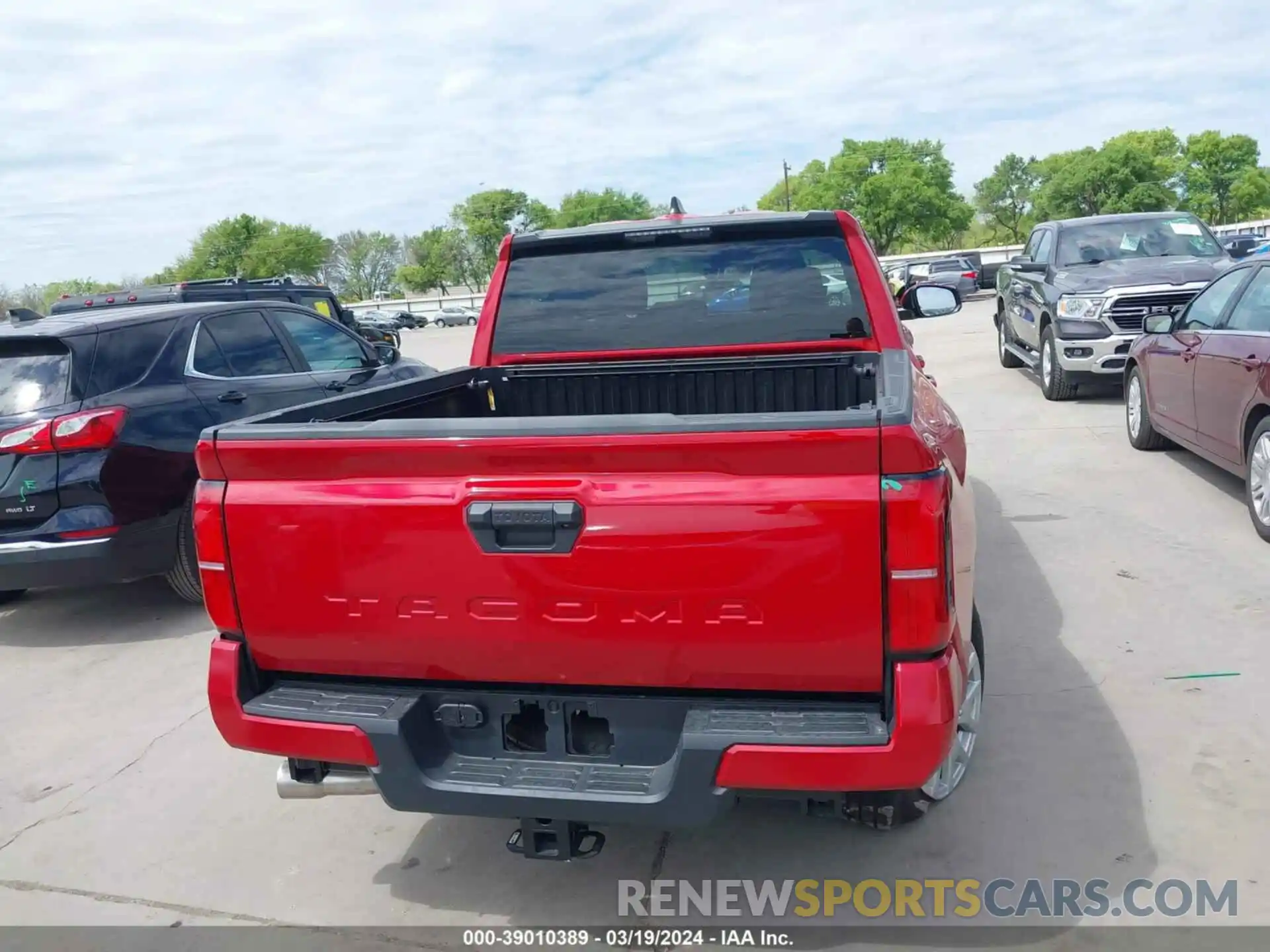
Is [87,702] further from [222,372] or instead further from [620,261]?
[620,261]

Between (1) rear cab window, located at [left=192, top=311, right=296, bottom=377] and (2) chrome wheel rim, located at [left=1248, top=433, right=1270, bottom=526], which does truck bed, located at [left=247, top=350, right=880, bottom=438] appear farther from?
(2) chrome wheel rim, located at [left=1248, top=433, right=1270, bottom=526]

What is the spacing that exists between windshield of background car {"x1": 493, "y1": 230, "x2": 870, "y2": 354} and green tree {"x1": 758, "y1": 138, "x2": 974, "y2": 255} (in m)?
64.3

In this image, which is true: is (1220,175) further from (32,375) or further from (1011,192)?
(32,375)

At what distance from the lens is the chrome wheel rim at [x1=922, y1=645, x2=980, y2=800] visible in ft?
9.49

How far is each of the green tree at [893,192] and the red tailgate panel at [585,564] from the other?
66229mm

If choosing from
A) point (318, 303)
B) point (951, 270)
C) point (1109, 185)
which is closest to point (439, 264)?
point (1109, 185)

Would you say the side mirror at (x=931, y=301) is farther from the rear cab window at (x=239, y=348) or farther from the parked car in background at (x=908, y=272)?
the parked car in background at (x=908, y=272)

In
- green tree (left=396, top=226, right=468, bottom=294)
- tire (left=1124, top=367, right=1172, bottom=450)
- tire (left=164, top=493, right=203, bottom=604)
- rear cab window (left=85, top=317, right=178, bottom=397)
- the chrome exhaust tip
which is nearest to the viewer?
the chrome exhaust tip

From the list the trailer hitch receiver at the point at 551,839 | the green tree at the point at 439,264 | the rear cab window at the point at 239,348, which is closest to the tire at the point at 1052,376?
the rear cab window at the point at 239,348

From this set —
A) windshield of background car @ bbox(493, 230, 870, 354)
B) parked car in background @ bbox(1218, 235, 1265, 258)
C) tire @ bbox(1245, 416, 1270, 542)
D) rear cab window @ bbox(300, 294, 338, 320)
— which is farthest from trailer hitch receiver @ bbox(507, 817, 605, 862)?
parked car in background @ bbox(1218, 235, 1265, 258)

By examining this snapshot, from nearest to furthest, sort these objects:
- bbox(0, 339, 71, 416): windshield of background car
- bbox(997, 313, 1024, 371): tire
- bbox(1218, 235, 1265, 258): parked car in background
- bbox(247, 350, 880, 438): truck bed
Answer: bbox(247, 350, 880, 438): truck bed → bbox(0, 339, 71, 416): windshield of background car → bbox(997, 313, 1024, 371): tire → bbox(1218, 235, 1265, 258): parked car in background

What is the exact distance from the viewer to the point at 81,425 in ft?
17.2

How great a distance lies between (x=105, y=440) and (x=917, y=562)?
4.51 meters

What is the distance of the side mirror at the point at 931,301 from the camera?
5.82m
